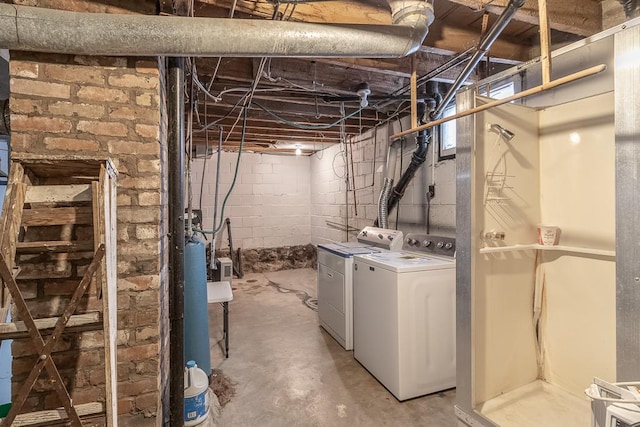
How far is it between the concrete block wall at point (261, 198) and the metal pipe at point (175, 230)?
421 cm

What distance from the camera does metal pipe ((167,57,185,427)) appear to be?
1.73 m

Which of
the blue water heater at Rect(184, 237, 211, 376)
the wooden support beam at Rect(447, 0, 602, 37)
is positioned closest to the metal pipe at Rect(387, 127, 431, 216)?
the wooden support beam at Rect(447, 0, 602, 37)

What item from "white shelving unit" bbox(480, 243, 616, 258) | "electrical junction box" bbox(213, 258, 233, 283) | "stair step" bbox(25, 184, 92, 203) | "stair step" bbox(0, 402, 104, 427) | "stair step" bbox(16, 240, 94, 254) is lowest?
"electrical junction box" bbox(213, 258, 233, 283)

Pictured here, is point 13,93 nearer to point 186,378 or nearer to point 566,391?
point 186,378

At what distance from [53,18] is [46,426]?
1.57 meters

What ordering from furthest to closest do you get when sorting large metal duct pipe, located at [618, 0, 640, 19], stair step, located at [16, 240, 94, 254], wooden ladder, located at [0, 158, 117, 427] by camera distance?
1. large metal duct pipe, located at [618, 0, 640, 19]
2. stair step, located at [16, 240, 94, 254]
3. wooden ladder, located at [0, 158, 117, 427]

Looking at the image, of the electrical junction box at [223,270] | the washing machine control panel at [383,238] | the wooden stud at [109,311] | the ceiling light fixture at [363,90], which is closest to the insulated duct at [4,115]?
the wooden stud at [109,311]

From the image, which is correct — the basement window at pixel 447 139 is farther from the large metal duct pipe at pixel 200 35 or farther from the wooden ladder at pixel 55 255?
the wooden ladder at pixel 55 255

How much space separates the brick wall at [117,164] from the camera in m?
1.39

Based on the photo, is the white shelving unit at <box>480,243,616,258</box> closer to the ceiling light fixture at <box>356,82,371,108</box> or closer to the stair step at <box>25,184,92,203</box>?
the ceiling light fixture at <box>356,82,371,108</box>

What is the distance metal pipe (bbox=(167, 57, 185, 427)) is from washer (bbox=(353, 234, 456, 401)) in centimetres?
136

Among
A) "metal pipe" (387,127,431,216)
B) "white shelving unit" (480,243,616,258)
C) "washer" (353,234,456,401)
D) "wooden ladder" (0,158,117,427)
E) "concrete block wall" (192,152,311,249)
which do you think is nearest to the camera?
"wooden ladder" (0,158,117,427)

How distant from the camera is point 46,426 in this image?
3.82ft

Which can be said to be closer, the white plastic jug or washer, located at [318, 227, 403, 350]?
the white plastic jug
